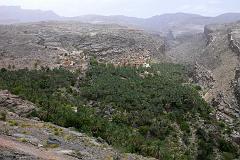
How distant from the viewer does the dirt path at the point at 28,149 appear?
68.8 feet

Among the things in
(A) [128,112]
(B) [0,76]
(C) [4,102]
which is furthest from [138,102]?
(C) [4,102]

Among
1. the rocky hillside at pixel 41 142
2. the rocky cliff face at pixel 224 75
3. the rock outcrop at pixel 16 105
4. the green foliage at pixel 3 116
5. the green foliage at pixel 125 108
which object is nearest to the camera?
the rocky hillside at pixel 41 142

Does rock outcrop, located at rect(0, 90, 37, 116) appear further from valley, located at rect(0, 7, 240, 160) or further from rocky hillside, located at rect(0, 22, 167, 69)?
rocky hillside, located at rect(0, 22, 167, 69)

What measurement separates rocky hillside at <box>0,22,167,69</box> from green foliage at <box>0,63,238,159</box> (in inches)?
341

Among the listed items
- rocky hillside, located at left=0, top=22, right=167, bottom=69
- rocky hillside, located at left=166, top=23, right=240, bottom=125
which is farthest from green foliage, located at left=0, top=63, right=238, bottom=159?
rocky hillside, located at left=0, top=22, right=167, bottom=69

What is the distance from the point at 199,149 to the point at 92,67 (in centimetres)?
2643

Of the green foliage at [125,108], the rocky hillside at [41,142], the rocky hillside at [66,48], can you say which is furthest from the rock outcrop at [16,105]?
the rocky hillside at [66,48]

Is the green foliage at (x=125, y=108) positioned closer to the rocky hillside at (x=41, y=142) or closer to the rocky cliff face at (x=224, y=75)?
the rocky hillside at (x=41, y=142)

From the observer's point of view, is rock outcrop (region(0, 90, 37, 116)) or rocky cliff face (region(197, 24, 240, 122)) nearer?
rock outcrop (region(0, 90, 37, 116))

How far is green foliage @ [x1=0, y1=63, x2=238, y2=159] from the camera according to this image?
3344cm

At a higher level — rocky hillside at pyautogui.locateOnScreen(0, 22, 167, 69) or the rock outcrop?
the rock outcrop

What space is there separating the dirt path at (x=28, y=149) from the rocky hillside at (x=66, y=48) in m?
41.4

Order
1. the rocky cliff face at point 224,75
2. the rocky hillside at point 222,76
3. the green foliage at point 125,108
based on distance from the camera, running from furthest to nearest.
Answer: the rocky hillside at point 222,76, the rocky cliff face at point 224,75, the green foliage at point 125,108

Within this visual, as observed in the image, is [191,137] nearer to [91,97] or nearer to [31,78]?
[91,97]
